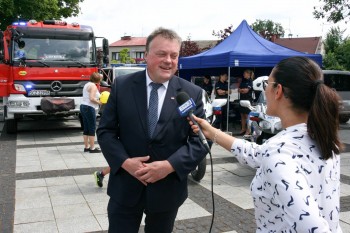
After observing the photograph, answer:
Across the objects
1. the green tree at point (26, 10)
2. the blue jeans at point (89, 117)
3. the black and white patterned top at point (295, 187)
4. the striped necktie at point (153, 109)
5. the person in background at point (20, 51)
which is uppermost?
the green tree at point (26, 10)

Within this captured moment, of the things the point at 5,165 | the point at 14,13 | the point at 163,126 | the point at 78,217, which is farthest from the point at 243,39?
the point at 14,13

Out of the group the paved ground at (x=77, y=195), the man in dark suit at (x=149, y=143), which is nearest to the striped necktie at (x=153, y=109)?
the man in dark suit at (x=149, y=143)

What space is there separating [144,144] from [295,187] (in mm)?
1131

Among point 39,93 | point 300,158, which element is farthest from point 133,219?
point 39,93

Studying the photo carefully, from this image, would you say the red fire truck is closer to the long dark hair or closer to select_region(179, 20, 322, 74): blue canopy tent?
select_region(179, 20, 322, 74): blue canopy tent

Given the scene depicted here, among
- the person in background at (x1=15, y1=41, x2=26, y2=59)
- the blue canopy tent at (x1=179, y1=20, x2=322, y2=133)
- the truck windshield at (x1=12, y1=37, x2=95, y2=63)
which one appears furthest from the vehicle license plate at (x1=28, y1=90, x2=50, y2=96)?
the blue canopy tent at (x1=179, y1=20, x2=322, y2=133)

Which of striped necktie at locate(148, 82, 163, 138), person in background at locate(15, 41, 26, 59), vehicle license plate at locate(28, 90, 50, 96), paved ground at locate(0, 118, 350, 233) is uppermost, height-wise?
person in background at locate(15, 41, 26, 59)

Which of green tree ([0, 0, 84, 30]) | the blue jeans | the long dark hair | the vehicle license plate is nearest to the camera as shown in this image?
the long dark hair

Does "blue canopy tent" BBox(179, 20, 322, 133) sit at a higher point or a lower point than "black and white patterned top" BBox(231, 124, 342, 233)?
higher

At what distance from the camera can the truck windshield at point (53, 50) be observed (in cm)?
1038

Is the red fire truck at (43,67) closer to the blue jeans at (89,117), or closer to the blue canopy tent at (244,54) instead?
the blue jeans at (89,117)

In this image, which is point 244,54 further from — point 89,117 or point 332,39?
point 332,39

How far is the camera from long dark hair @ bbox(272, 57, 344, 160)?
1.49 metres

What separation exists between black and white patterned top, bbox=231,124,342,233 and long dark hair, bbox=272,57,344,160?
55mm
